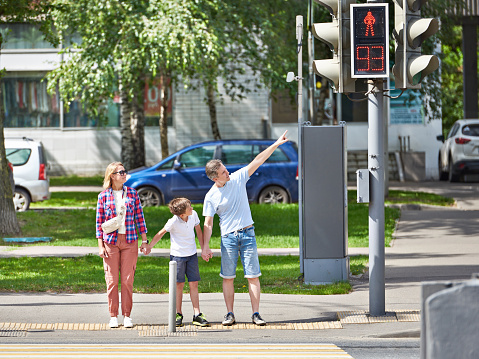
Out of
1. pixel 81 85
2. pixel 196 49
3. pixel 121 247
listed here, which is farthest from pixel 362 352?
pixel 81 85

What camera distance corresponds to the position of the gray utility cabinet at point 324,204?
Answer: 1055 cm

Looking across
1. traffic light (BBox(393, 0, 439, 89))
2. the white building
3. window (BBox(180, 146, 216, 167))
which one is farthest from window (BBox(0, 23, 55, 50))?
traffic light (BBox(393, 0, 439, 89))

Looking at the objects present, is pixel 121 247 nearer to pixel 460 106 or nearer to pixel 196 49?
pixel 196 49

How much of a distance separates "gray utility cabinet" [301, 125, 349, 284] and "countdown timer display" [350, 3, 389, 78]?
2.39 metres

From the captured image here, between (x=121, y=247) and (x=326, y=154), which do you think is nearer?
(x=121, y=247)

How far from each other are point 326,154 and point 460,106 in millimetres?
35628

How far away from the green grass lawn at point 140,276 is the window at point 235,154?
754cm

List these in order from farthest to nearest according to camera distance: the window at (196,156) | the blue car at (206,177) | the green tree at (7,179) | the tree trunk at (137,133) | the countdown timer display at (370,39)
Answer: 1. the tree trunk at (137,133)
2. the window at (196,156)
3. the blue car at (206,177)
4. the green tree at (7,179)
5. the countdown timer display at (370,39)

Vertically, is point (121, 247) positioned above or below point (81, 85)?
→ below

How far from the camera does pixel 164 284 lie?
35.8 feet

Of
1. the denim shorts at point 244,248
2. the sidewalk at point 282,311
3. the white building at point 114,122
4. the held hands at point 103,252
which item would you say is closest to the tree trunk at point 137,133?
the white building at point 114,122

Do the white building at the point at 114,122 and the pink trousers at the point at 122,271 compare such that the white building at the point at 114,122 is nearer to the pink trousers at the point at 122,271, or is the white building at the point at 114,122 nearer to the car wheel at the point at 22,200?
the car wheel at the point at 22,200

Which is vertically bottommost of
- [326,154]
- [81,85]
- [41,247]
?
[41,247]

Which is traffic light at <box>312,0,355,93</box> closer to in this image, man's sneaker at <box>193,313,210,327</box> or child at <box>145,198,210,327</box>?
child at <box>145,198,210,327</box>
